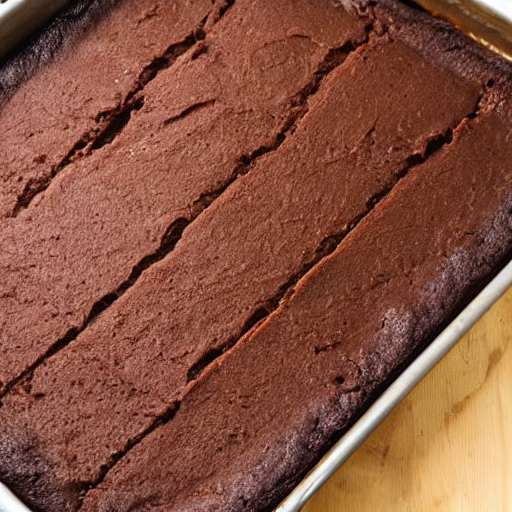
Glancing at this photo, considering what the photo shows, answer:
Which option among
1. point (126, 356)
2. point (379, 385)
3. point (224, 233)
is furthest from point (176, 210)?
point (379, 385)

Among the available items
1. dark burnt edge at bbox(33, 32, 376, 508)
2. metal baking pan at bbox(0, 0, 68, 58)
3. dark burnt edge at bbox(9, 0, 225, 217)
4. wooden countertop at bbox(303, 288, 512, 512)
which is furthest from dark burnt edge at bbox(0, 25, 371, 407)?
metal baking pan at bbox(0, 0, 68, 58)

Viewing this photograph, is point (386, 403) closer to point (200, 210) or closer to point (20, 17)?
point (200, 210)

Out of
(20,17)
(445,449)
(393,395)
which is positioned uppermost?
(20,17)

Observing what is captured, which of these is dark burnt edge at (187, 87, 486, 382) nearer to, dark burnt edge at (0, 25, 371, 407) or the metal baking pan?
dark burnt edge at (0, 25, 371, 407)

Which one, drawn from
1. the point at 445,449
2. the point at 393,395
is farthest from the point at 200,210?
the point at 445,449

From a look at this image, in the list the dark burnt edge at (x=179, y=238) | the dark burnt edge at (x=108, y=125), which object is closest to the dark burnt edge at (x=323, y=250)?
the dark burnt edge at (x=179, y=238)

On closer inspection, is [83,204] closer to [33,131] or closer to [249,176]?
[33,131]

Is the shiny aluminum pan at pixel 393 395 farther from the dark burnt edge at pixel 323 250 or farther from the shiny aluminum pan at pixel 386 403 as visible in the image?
the dark burnt edge at pixel 323 250
